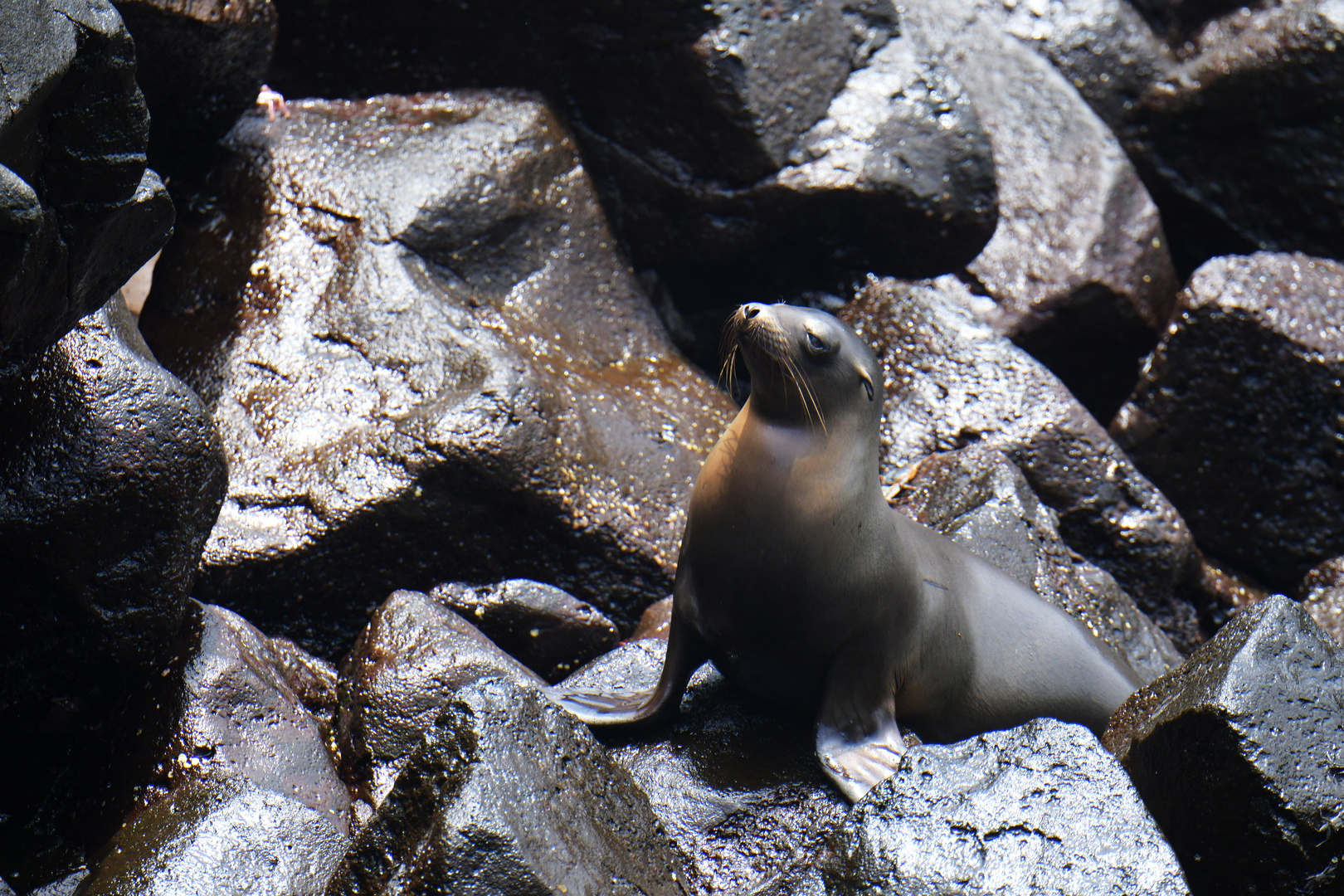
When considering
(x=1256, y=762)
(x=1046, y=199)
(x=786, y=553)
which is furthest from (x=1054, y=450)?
(x=1256, y=762)

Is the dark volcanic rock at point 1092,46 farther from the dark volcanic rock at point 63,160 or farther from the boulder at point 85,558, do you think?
the dark volcanic rock at point 63,160

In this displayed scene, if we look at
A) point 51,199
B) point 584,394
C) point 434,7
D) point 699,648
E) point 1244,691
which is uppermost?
point 51,199

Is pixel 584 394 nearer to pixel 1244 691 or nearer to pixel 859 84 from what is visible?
pixel 859 84

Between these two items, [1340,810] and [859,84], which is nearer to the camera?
[1340,810]

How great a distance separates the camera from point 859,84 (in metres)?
6.82

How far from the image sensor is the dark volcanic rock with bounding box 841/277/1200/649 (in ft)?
19.3

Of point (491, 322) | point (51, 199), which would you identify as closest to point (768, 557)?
point (51, 199)

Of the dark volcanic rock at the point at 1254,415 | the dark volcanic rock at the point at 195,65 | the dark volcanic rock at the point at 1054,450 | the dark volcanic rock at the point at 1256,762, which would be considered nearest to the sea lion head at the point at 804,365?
the dark volcanic rock at the point at 1256,762

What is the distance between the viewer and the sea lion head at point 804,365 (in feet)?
11.6

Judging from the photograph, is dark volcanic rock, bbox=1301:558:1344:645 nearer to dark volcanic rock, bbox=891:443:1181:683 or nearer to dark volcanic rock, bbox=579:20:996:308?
dark volcanic rock, bbox=891:443:1181:683

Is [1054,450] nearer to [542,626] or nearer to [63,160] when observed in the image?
[542,626]

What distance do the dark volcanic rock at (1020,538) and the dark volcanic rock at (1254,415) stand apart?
5.27 feet

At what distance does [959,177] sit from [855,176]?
2.33 feet

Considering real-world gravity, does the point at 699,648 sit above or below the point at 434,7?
below
